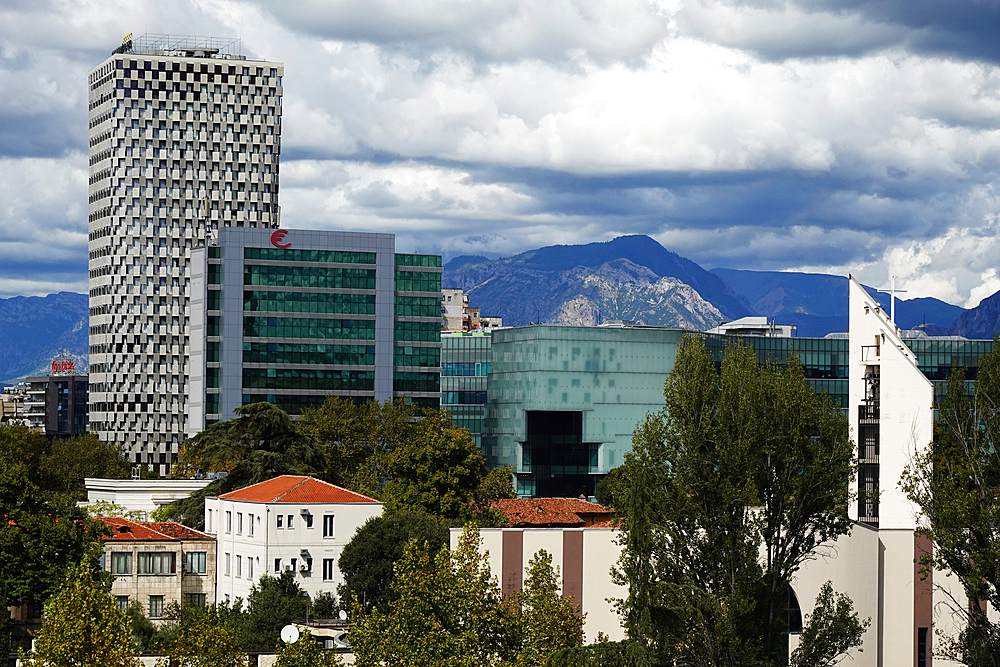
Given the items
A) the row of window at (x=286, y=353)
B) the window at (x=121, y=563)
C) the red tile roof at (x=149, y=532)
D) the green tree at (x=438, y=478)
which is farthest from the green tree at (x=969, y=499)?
the row of window at (x=286, y=353)

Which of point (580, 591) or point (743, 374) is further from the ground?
point (743, 374)

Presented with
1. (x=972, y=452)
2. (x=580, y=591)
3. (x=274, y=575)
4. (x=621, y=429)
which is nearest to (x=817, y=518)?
(x=972, y=452)

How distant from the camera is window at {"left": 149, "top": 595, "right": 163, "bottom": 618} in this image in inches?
4114

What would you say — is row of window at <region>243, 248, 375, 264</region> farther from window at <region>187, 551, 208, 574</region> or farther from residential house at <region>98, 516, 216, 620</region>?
window at <region>187, 551, 208, 574</region>

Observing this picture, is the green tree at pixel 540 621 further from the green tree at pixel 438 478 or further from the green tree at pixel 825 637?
the green tree at pixel 438 478

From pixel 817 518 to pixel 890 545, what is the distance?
370 inches

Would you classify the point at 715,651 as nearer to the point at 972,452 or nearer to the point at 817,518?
the point at 817,518

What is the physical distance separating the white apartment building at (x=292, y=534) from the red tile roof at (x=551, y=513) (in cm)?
2558

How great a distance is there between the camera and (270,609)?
309ft

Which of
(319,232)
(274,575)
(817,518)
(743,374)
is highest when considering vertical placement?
(319,232)

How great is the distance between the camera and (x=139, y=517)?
14125 centimetres

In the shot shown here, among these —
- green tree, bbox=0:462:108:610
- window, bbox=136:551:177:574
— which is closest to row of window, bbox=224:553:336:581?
window, bbox=136:551:177:574

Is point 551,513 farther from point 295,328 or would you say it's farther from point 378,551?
point 295,328

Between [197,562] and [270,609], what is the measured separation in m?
16.9
